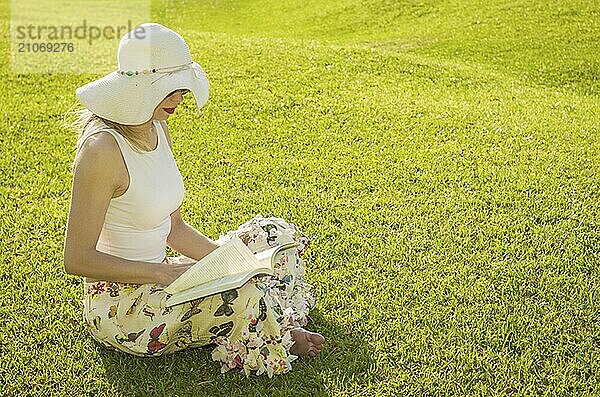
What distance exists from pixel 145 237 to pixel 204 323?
439 mm

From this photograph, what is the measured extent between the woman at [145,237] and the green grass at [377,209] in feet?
0.55

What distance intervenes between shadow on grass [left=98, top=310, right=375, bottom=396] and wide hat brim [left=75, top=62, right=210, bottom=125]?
1.07m

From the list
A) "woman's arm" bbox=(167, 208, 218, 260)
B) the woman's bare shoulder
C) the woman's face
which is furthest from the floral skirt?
the woman's face

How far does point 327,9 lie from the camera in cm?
1340

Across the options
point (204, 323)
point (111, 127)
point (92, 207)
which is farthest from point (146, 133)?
point (204, 323)

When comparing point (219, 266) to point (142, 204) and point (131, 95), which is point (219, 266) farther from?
point (131, 95)

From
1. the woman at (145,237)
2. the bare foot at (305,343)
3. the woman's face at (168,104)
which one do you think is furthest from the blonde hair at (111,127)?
the bare foot at (305,343)

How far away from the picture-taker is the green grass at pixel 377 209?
3.55 m

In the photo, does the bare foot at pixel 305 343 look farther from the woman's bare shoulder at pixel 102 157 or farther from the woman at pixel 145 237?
the woman's bare shoulder at pixel 102 157

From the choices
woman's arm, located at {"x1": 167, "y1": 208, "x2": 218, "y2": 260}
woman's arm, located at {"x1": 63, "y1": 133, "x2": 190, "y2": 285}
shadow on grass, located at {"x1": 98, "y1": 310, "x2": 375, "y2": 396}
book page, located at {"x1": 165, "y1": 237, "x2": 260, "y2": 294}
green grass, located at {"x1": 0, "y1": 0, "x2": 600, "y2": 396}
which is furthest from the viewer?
woman's arm, located at {"x1": 167, "y1": 208, "x2": 218, "y2": 260}

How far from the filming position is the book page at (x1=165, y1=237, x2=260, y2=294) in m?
3.22

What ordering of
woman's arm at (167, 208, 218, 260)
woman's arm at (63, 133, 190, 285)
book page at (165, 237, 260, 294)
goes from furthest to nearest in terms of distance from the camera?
woman's arm at (167, 208, 218, 260) < book page at (165, 237, 260, 294) < woman's arm at (63, 133, 190, 285)

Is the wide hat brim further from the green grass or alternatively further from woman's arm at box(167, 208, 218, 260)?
the green grass

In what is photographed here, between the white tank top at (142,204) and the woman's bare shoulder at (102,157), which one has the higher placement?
the woman's bare shoulder at (102,157)
